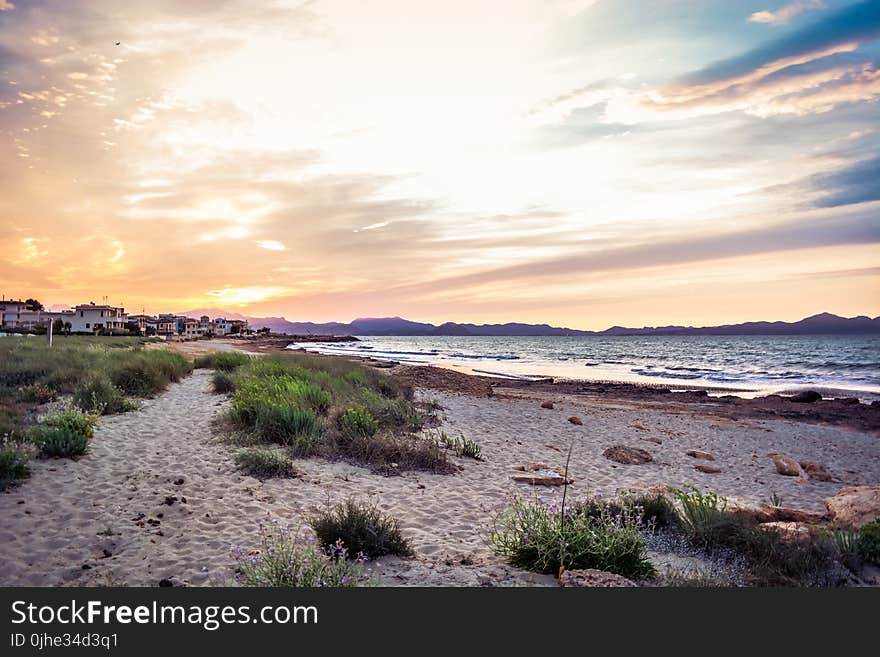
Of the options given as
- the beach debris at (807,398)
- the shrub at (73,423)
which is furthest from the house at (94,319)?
the beach debris at (807,398)

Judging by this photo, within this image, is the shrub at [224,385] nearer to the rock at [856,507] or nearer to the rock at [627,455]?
the rock at [627,455]

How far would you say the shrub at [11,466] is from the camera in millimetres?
6691

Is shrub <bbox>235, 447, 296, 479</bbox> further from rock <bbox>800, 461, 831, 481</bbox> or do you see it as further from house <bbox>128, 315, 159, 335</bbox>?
house <bbox>128, 315, 159, 335</bbox>

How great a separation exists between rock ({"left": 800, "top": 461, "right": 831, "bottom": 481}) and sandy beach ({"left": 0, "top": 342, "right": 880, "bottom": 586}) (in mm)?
242

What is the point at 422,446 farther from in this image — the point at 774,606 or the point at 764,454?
the point at 764,454

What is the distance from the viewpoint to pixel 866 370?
140 feet

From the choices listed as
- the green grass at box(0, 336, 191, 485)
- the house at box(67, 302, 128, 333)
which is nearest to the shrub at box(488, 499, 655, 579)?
the green grass at box(0, 336, 191, 485)

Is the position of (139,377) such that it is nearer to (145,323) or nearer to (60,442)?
(60,442)

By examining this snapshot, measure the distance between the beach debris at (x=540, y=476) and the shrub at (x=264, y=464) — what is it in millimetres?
4014

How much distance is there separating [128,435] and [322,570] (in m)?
8.13

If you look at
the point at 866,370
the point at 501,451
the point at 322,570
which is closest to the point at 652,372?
the point at 866,370

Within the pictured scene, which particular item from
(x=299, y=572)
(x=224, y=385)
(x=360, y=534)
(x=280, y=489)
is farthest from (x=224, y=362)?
(x=299, y=572)

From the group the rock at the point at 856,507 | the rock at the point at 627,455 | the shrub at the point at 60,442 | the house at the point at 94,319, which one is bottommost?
the rock at the point at 627,455

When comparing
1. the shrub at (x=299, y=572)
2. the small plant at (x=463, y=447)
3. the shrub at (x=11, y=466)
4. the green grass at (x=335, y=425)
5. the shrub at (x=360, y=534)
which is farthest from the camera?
the small plant at (x=463, y=447)
